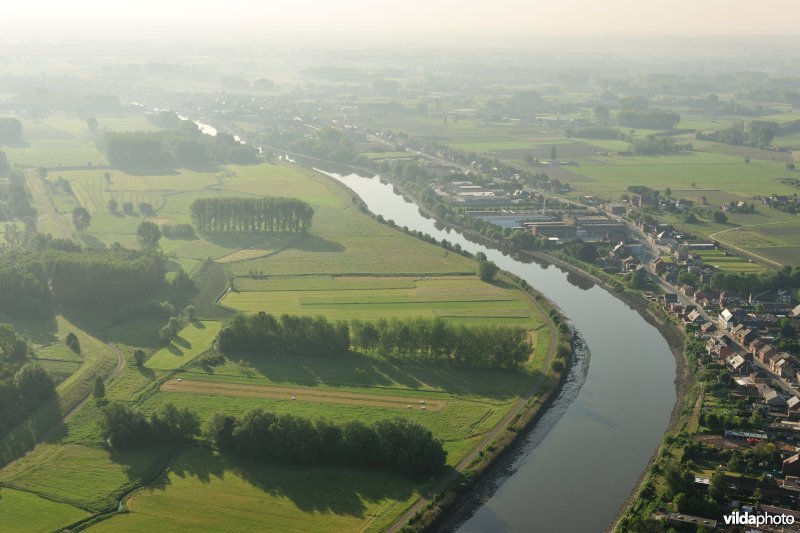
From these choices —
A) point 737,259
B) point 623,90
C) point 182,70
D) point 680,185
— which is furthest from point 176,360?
point 182,70

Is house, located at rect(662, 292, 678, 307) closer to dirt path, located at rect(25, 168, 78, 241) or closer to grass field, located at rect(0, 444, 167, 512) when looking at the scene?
grass field, located at rect(0, 444, 167, 512)

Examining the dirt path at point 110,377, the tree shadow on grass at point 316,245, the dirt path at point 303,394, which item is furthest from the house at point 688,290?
the dirt path at point 110,377

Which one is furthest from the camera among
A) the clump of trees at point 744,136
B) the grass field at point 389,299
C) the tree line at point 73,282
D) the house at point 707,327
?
the clump of trees at point 744,136

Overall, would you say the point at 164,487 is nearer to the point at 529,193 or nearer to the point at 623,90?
the point at 529,193

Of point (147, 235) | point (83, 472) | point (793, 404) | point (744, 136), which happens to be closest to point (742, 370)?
point (793, 404)

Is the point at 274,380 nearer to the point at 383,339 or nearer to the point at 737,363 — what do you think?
the point at 383,339

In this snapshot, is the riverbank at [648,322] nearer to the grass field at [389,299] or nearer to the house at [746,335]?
the house at [746,335]
